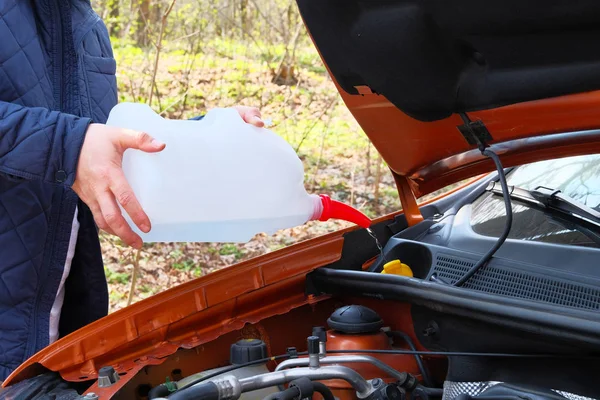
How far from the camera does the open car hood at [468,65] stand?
1.30m

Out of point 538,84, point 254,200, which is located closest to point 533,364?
point 538,84

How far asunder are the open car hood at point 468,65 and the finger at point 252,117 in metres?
0.21

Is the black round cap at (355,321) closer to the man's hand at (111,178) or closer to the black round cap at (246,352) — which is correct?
the black round cap at (246,352)

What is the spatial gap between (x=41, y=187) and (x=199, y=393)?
0.79 metres

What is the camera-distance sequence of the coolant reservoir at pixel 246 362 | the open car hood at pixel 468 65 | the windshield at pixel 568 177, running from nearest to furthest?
the open car hood at pixel 468 65 < the coolant reservoir at pixel 246 362 < the windshield at pixel 568 177

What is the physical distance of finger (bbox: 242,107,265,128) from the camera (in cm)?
165

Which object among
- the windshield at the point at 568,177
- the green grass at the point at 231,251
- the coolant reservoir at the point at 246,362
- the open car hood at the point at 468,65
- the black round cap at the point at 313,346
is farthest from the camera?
the green grass at the point at 231,251

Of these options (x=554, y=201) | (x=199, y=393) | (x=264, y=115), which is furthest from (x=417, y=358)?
(x=264, y=115)

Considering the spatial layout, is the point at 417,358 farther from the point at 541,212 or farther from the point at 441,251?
the point at 541,212

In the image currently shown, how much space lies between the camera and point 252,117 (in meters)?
1.66

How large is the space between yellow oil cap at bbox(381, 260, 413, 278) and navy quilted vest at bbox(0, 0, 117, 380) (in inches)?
34.0

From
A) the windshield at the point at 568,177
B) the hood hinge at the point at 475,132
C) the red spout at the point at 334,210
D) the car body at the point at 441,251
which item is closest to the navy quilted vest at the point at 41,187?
the car body at the point at 441,251

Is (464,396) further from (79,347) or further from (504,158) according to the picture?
(79,347)

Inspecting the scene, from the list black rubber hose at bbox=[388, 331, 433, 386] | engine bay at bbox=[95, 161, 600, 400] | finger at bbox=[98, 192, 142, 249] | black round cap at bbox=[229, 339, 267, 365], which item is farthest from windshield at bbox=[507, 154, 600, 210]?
finger at bbox=[98, 192, 142, 249]
